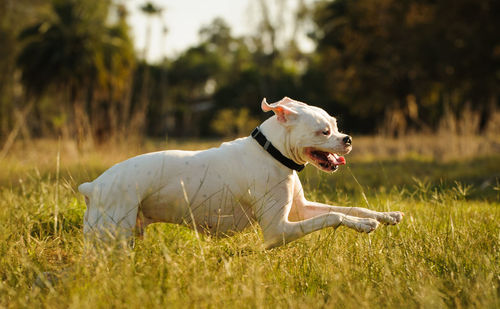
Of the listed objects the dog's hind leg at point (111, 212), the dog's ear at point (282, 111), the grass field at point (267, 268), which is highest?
the dog's ear at point (282, 111)

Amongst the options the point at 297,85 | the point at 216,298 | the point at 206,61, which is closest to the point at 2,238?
the point at 216,298

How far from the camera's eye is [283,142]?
3.34 meters

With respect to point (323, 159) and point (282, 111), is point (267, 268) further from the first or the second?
point (282, 111)

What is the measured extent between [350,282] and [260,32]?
97.8 ft

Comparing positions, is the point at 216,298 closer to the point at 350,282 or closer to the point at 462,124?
the point at 350,282

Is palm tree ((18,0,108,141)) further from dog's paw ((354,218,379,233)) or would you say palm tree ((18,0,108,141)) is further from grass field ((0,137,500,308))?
dog's paw ((354,218,379,233))

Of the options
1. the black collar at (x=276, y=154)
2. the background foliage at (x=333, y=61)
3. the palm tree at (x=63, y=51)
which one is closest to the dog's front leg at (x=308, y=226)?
the black collar at (x=276, y=154)

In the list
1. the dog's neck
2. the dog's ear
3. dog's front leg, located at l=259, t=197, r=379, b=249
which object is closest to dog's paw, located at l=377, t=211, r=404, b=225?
dog's front leg, located at l=259, t=197, r=379, b=249

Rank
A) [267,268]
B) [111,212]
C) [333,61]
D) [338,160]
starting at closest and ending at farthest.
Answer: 1. [267,268]
2. [111,212]
3. [338,160]
4. [333,61]

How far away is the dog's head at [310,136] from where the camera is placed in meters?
3.31

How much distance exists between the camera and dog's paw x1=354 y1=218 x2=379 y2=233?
10.2ft

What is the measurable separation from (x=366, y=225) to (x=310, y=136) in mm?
707

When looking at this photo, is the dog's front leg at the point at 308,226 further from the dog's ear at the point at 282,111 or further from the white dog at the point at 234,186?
the dog's ear at the point at 282,111

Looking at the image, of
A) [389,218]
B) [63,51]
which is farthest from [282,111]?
[63,51]
